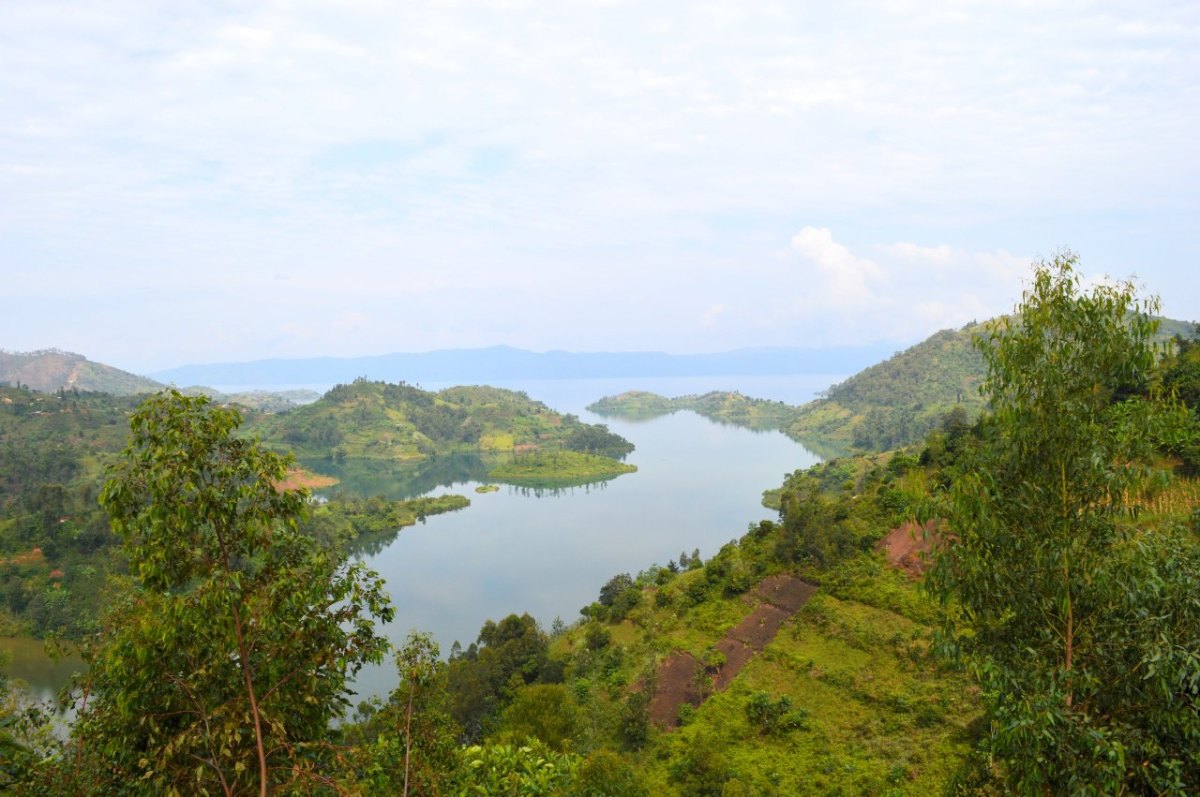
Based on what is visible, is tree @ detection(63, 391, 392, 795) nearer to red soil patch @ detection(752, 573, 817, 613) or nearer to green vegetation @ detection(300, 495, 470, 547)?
red soil patch @ detection(752, 573, 817, 613)

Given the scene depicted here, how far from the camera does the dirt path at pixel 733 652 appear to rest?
779 inches

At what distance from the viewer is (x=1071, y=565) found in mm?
4664

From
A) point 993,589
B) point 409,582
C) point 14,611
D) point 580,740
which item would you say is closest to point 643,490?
point 409,582

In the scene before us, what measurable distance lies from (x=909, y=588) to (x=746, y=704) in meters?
7.84

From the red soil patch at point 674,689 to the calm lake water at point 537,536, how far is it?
8.73 m

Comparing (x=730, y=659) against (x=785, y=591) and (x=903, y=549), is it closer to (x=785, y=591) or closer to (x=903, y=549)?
(x=785, y=591)

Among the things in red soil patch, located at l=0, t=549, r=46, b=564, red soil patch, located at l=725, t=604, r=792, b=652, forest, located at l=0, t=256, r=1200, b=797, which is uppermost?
forest, located at l=0, t=256, r=1200, b=797

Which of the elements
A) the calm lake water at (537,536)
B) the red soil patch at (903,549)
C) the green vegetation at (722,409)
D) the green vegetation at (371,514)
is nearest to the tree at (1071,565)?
the calm lake water at (537,536)

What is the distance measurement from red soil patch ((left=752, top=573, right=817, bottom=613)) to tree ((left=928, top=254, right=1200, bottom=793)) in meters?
20.3

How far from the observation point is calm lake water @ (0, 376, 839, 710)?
39.4 m

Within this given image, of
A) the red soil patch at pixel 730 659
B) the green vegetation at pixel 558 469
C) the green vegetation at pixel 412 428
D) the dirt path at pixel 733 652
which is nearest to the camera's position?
the dirt path at pixel 733 652

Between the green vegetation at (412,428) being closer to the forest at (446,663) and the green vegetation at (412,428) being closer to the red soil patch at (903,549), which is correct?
the red soil patch at (903,549)

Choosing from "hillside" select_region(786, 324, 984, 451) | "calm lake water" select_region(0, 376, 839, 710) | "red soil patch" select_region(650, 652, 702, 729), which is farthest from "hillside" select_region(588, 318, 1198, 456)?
"red soil patch" select_region(650, 652, 702, 729)

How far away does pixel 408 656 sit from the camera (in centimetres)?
476
